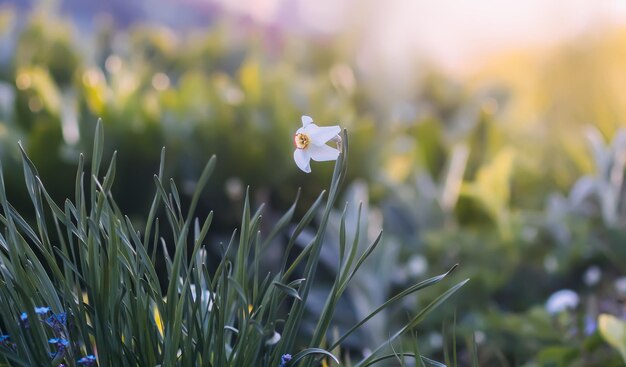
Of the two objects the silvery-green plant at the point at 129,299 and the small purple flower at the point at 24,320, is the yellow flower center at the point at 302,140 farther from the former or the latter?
the small purple flower at the point at 24,320

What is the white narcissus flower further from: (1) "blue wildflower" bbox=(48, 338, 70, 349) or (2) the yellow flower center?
(1) "blue wildflower" bbox=(48, 338, 70, 349)

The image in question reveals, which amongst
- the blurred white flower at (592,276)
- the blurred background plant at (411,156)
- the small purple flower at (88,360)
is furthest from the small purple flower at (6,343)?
the blurred white flower at (592,276)

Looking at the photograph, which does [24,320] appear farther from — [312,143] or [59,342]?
[312,143]

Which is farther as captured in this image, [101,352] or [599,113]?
[599,113]

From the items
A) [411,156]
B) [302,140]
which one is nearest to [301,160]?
[302,140]

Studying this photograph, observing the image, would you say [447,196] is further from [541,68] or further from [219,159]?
[541,68]

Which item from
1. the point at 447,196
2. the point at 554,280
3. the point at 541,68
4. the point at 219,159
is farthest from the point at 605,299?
the point at 541,68

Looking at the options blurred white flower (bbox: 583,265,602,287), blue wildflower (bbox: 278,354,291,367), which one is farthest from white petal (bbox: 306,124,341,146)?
blurred white flower (bbox: 583,265,602,287)
